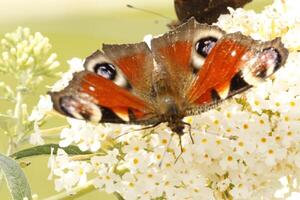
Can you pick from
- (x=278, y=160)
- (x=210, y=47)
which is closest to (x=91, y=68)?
(x=210, y=47)

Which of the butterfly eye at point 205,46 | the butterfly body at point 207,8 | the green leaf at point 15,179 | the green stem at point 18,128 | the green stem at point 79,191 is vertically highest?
the butterfly body at point 207,8

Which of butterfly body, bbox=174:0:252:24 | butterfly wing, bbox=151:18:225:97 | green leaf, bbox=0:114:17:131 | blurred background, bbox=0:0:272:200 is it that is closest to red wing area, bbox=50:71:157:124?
butterfly wing, bbox=151:18:225:97

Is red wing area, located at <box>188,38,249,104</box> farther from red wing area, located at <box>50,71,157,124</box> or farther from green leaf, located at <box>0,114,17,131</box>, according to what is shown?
green leaf, located at <box>0,114,17,131</box>

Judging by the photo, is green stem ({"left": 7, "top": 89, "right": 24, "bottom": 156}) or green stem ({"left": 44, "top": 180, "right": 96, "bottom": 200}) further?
green stem ({"left": 7, "top": 89, "right": 24, "bottom": 156})

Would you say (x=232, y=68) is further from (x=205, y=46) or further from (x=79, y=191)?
(x=79, y=191)

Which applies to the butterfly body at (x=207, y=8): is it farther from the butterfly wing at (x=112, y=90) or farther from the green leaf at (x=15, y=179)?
the green leaf at (x=15, y=179)

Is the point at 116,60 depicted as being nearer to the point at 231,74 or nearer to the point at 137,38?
the point at 231,74

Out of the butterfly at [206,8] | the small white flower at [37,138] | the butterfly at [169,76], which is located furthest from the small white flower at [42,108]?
the butterfly at [206,8]

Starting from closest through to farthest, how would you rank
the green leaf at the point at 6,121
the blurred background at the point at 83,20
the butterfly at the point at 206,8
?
the green leaf at the point at 6,121
the butterfly at the point at 206,8
the blurred background at the point at 83,20
